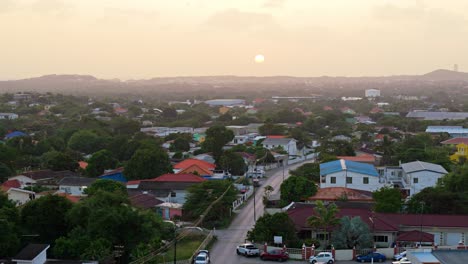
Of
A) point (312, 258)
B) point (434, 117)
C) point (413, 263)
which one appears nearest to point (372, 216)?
point (312, 258)

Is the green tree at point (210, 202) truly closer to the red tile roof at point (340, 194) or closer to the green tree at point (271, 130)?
the red tile roof at point (340, 194)

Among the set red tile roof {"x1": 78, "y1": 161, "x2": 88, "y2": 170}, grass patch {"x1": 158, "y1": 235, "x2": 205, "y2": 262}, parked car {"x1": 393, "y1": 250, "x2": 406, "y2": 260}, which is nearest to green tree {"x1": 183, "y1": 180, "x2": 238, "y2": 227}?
grass patch {"x1": 158, "y1": 235, "x2": 205, "y2": 262}

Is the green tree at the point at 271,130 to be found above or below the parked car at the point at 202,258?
above

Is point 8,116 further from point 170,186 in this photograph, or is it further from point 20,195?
point 170,186

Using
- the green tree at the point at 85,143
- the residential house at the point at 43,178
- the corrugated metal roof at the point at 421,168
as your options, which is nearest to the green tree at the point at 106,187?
the residential house at the point at 43,178

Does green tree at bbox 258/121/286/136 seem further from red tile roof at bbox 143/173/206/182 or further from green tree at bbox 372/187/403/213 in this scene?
green tree at bbox 372/187/403/213

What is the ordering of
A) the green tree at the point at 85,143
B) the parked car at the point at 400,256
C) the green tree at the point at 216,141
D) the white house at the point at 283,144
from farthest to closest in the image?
the white house at the point at 283,144, the green tree at the point at 85,143, the green tree at the point at 216,141, the parked car at the point at 400,256

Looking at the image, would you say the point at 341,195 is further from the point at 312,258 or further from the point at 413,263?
the point at 413,263
